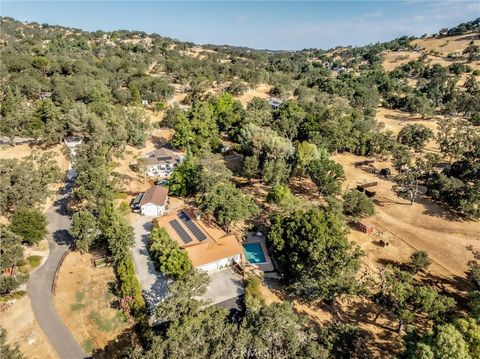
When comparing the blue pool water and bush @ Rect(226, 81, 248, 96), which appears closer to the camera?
the blue pool water

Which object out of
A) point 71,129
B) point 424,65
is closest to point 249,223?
point 71,129

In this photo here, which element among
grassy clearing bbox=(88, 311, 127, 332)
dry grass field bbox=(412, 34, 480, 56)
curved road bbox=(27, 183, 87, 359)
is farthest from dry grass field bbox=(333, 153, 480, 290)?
dry grass field bbox=(412, 34, 480, 56)

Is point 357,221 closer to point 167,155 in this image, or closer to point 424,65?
point 167,155

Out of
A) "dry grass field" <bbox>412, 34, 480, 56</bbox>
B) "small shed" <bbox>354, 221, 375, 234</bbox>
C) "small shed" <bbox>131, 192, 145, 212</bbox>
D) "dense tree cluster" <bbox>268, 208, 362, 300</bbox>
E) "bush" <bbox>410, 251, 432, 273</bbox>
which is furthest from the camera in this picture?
"dry grass field" <bbox>412, 34, 480, 56</bbox>

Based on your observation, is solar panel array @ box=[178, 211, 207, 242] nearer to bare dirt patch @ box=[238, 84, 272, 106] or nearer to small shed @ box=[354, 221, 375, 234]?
small shed @ box=[354, 221, 375, 234]

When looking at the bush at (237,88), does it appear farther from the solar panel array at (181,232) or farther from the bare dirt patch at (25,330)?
the bare dirt patch at (25,330)

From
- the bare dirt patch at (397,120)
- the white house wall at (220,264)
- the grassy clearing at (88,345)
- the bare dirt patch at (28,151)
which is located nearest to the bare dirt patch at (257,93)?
the bare dirt patch at (397,120)
